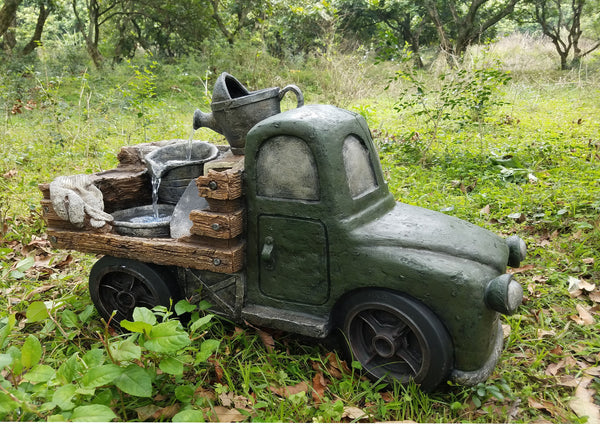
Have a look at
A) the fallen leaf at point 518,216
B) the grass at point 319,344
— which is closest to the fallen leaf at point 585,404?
the grass at point 319,344

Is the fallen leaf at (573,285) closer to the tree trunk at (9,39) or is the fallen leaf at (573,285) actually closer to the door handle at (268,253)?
the door handle at (268,253)

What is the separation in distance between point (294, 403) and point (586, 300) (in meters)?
2.09

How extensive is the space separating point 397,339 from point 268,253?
80 centimetres

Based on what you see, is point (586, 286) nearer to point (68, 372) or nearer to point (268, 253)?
point (268, 253)

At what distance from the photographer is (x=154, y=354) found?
1.98 meters

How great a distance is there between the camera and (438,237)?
2.17m

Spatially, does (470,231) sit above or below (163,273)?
above

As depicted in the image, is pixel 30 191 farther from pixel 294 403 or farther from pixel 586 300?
pixel 586 300

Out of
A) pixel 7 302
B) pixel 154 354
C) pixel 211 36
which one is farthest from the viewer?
pixel 211 36

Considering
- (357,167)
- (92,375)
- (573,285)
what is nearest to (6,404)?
(92,375)

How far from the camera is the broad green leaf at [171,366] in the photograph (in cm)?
187

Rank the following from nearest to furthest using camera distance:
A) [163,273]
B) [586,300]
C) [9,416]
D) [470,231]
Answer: [9,416] < [470,231] < [163,273] < [586,300]

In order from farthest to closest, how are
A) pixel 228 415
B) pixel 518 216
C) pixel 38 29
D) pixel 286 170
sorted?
pixel 38 29
pixel 518 216
pixel 286 170
pixel 228 415

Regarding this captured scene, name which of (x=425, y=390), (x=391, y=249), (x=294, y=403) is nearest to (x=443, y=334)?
(x=425, y=390)
